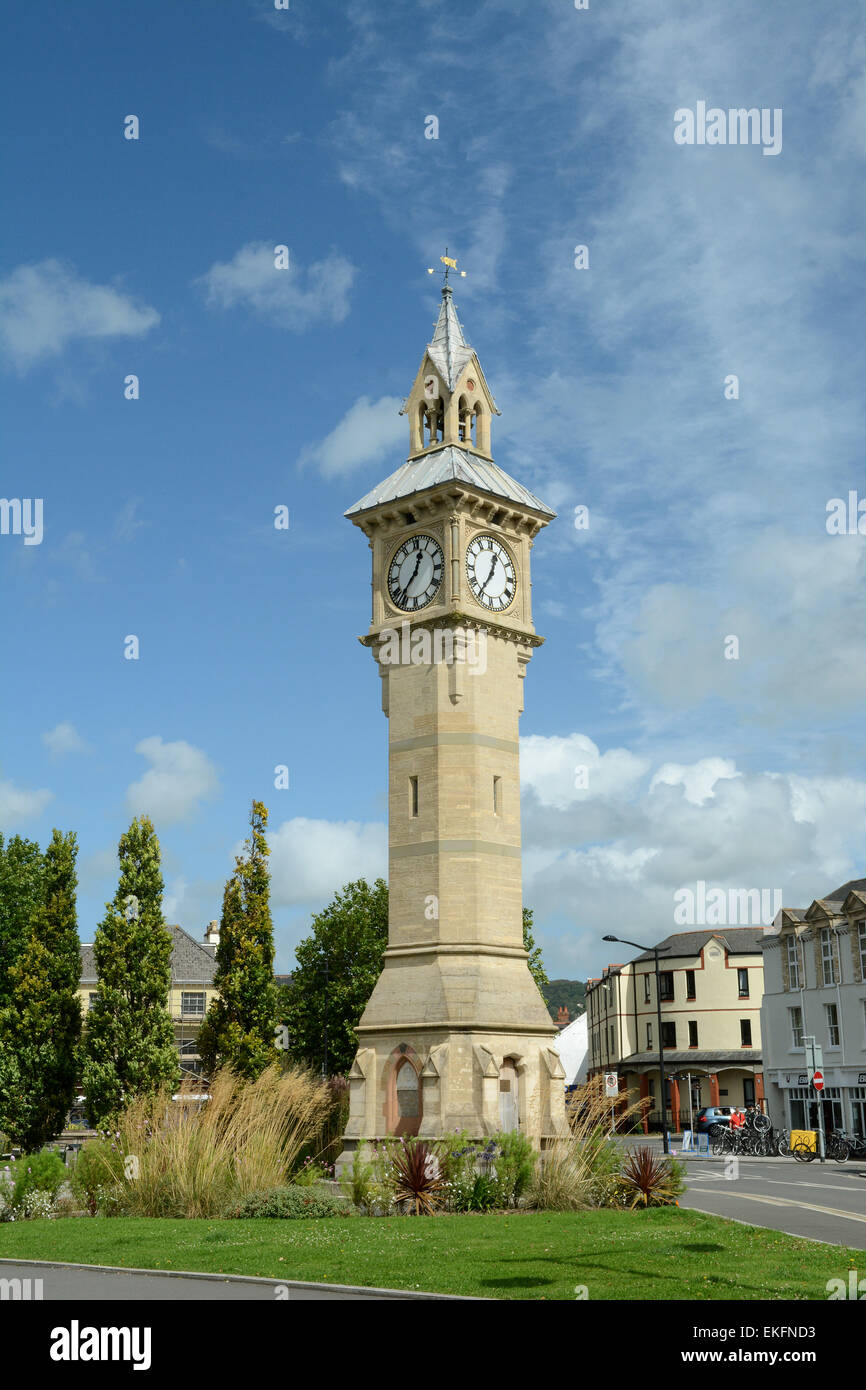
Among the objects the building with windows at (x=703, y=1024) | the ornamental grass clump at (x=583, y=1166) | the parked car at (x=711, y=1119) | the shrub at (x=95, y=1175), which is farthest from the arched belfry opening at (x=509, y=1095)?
the building with windows at (x=703, y=1024)

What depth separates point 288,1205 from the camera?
2311 centimetres

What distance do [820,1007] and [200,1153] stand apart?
37.9m

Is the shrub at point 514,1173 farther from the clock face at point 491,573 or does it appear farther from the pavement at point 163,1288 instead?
the clock face at point 491,573

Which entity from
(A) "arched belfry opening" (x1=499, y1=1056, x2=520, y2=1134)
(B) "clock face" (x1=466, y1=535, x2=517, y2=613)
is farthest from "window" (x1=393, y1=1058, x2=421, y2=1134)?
(B) "clock face" (x1=466, y1=535, x2=517, y2=613)

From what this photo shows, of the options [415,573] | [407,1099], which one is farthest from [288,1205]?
[415,573]

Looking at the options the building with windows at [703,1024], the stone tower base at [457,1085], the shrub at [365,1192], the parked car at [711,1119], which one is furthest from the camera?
the building with windows at [703,1024]

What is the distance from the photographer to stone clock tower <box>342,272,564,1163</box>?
32656 mm

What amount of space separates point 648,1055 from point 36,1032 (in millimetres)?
56086

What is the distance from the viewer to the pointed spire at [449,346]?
39.6 meters

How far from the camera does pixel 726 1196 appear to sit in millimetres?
29266

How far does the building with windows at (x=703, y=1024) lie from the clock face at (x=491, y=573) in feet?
166

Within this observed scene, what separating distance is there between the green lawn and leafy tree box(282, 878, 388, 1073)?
31715 mm

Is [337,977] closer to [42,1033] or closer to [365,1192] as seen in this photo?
[42,1033]
